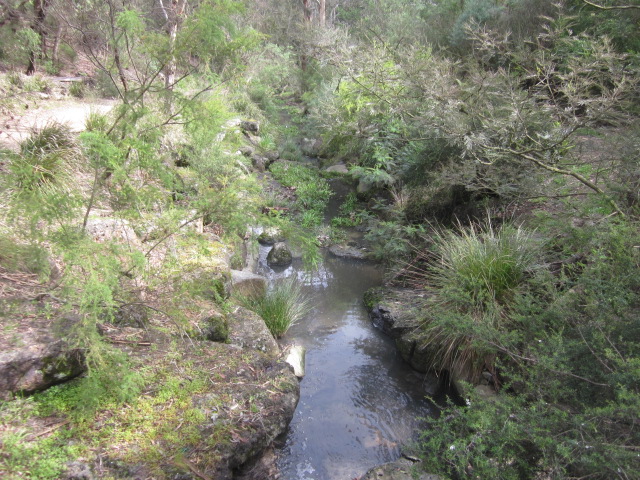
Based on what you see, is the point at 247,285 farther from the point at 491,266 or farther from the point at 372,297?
the point at 491,266

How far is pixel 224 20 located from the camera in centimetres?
308

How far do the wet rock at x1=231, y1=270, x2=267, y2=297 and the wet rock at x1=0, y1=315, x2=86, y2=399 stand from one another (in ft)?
8.68

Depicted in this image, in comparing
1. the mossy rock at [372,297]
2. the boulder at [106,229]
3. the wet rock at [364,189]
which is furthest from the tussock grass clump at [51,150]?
the wet rock at [364,189]

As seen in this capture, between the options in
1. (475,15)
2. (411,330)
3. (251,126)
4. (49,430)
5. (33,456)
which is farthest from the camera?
(251,126)

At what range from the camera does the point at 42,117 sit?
7270 millimetres

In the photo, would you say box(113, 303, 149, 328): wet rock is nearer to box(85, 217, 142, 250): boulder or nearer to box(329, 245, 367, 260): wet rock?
box(85, 217, 142, 250): boulder

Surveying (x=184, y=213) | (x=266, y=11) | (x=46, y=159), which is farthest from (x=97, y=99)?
(x=266, y=11)

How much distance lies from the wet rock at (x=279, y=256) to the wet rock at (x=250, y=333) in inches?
109

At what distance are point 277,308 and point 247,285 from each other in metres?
0.58

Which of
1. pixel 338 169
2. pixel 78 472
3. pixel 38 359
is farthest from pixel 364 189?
pixel 78 472

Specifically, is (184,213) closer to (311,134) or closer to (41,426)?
(41,426)

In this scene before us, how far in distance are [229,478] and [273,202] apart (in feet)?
21.9

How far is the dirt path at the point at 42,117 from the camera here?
5.57 m

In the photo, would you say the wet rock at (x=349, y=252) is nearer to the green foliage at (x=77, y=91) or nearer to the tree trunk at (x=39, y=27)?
the green foliage at (x=77, y=91)
